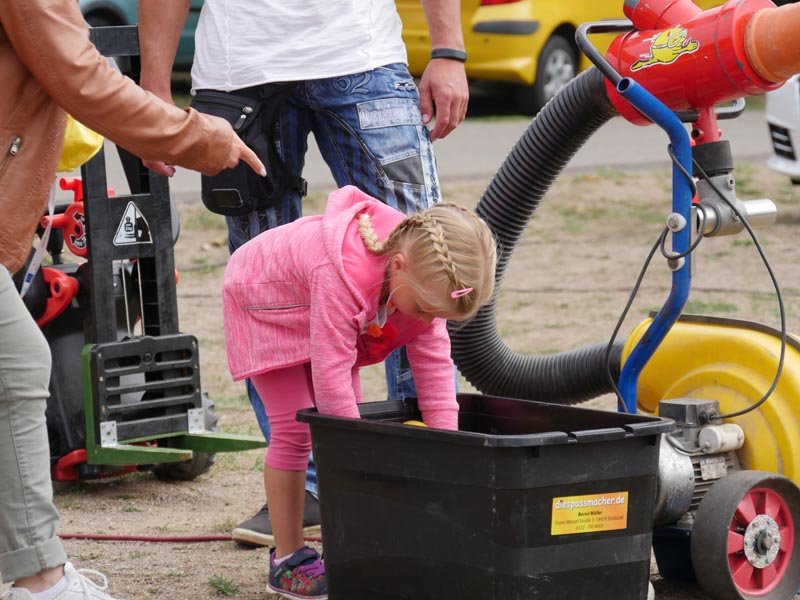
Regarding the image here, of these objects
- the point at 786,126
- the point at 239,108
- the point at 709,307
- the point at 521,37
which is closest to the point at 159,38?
the point at 239,108

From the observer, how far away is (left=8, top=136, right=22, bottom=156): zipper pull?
7.67ft

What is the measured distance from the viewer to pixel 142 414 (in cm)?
355

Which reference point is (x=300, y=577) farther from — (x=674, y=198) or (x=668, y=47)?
(x=668, y=47)

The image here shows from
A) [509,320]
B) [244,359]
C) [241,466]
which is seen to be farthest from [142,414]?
[509,320]

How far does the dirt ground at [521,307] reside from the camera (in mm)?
3178

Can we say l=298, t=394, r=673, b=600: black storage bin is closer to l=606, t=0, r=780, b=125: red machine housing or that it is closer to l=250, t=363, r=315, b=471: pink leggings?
l=250, t=363, r=315, b=471: pink leggings

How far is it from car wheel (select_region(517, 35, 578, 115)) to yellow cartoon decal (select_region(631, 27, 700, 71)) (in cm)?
869

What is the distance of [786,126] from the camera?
25.3ft

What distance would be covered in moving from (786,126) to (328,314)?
5.77 m

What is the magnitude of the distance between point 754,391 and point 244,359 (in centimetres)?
112

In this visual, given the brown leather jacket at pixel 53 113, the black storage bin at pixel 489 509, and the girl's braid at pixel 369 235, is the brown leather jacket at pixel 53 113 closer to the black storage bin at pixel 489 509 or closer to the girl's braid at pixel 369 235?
the girl's braid at pixel 369 235

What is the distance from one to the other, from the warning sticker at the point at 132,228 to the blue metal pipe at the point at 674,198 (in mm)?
1358

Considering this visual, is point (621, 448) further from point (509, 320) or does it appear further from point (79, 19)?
point (509, 320)

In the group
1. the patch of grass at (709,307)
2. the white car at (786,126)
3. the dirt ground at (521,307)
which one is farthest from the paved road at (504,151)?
the patch of grass at (709,307)
